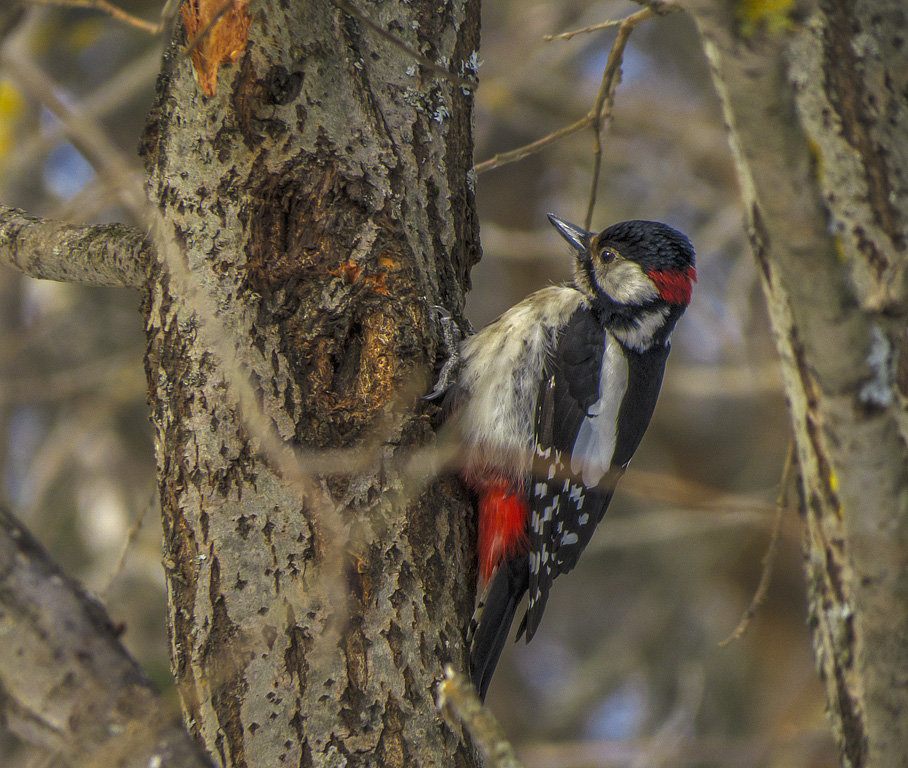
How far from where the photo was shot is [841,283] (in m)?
1.29

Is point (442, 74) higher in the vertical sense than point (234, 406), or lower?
higher

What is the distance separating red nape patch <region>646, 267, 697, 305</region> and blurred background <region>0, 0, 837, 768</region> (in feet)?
6.24

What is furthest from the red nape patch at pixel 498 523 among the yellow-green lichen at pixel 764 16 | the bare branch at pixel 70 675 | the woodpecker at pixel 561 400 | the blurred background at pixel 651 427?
the blurred background at pixel 651 427

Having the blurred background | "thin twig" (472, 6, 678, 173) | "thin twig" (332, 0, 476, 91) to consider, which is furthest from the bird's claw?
the blurred background

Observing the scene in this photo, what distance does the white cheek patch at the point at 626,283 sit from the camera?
10.9 feet

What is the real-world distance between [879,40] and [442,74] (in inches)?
31.1

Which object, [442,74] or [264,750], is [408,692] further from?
[442,74]

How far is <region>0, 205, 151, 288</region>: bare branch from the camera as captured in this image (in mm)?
2090

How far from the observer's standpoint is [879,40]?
176cm

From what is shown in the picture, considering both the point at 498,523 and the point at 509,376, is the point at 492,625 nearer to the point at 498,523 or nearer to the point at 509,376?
the point at 498,523

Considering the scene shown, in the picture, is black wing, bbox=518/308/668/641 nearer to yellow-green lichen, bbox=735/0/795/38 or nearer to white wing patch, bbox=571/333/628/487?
white wing patch, bbox=571/333/628/487

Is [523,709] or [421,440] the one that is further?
[523,709]

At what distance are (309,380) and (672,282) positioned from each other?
1.68m

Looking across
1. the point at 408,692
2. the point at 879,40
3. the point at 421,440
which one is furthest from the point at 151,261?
the point at 879,40
